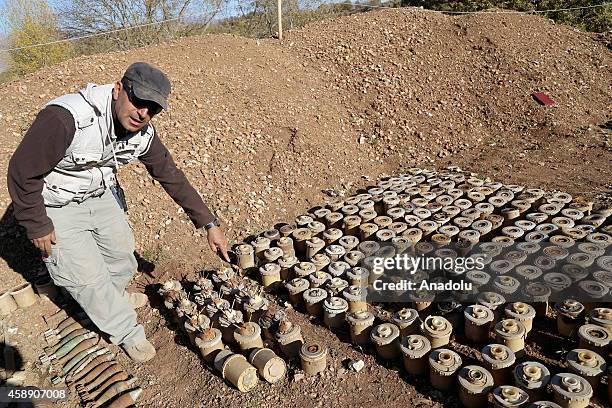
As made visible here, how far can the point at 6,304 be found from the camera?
363 centimetres

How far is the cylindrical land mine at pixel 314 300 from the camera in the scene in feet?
11.3

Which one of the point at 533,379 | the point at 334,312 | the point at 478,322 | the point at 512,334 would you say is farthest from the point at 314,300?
the point at 533,379

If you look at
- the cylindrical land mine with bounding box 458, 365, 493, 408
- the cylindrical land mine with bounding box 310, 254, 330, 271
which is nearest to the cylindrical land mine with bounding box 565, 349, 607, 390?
the cylindrical land mine with bounding box 458, 365, 493, 408

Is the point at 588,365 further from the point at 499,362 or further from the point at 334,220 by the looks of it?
the point at 334,220

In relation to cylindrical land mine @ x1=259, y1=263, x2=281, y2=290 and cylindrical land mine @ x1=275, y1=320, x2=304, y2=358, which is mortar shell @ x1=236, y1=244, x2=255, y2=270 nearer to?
cylindrical land mine @ x1=259, y1=263, x2=281, y2=290

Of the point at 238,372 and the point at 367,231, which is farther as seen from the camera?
the point at 367,231

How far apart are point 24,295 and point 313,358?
2648 mm

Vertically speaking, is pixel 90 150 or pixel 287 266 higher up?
pixel 90 150

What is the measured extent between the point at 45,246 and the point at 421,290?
8.83 ft

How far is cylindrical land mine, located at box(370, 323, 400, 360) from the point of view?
117 inches

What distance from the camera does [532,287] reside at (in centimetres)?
331

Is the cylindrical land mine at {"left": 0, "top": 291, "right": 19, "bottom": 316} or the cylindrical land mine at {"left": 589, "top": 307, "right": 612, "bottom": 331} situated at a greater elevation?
the cylindrical land mine at {"left": 0, "top": 291, "right": 19, "bottom": 316}

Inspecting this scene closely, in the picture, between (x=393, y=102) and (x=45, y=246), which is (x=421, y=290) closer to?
(x=45, y=246)

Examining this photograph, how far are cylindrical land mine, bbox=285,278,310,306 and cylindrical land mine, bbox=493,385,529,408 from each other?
161cm
